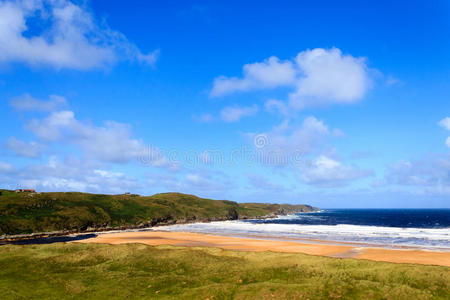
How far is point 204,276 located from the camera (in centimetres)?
3075

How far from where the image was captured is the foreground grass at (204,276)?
2525cm

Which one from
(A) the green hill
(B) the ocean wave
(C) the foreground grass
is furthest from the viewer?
(A) the green hill

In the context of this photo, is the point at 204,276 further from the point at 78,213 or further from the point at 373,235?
the point at 78,213

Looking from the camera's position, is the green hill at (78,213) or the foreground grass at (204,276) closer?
the foreground grass at (204,276)

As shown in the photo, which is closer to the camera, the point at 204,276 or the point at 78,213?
the point at 204,276

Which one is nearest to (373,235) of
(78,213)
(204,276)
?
(204,276)

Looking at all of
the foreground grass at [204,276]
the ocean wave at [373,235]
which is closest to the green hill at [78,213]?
the ocean wave at [373,235]

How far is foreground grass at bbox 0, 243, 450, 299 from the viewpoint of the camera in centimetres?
2525

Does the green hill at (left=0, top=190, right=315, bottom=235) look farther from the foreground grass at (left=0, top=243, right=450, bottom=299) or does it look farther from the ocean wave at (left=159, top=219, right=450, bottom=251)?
the foreground grass at (left=0, top=243, right=450, bottom=299)

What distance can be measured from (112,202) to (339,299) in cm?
15087

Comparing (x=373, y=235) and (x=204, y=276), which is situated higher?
(x=204, y=276)

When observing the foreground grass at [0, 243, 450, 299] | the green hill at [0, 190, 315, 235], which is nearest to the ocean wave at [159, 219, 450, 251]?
the green hill at [0, 190, 315, 235]

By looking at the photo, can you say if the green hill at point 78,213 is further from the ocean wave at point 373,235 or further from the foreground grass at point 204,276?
the foreground grass at point 204,276

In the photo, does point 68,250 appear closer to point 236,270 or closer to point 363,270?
point 236,270
